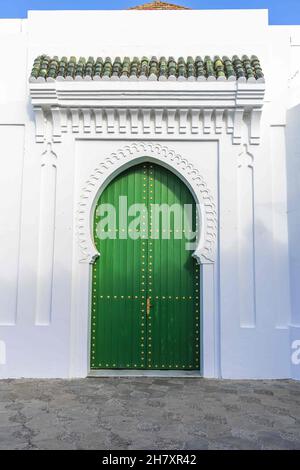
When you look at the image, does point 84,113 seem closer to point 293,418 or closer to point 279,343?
point 279,343

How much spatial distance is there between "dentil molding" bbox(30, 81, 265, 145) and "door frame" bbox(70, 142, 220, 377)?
1.13ft

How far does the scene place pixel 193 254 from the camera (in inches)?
229

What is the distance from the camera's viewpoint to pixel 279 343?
18.4ft

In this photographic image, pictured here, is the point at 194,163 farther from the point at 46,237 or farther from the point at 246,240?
the point at 46,237

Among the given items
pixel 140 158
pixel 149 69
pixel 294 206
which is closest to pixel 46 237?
pixel 140 158

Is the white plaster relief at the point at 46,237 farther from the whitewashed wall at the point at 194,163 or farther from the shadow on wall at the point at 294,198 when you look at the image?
the shadow on wall at the point at 294,198

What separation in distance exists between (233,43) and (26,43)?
10.8 ft

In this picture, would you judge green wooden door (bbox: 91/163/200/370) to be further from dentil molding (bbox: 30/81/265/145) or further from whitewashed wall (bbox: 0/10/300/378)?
dentil molding (bbox: 30/81/265/145)

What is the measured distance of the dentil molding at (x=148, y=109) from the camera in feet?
18.6

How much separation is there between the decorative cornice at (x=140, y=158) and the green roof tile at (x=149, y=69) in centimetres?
103

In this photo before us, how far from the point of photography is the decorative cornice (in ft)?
19.2

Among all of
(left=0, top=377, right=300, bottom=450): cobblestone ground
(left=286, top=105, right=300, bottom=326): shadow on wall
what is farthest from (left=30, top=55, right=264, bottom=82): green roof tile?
(left=0, top=377, right=300, bottom=450): cobblestone ground

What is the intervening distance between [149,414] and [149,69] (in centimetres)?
470
